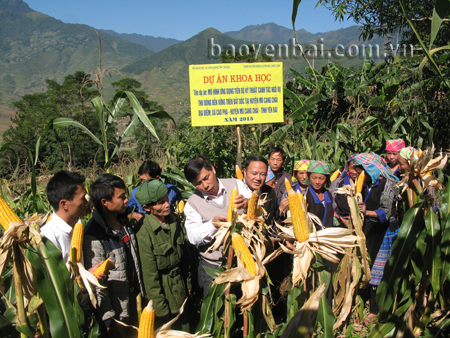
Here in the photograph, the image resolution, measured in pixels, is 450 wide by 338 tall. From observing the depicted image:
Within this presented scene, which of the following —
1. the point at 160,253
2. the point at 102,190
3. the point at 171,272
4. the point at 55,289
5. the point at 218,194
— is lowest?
the point at 171,272

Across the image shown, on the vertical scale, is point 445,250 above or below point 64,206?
below

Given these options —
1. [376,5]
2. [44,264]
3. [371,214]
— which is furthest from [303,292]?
[376,5]

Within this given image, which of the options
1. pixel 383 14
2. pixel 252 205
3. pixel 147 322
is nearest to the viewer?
pixel 147 322

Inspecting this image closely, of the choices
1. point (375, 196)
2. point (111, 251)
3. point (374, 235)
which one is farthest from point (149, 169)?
point (374, 235)

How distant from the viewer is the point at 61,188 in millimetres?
1963

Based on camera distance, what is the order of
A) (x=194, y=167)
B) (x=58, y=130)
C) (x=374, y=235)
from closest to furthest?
1. (x=194, y=167)
2. (x=374, y=235)
3. (x=58, y=130)

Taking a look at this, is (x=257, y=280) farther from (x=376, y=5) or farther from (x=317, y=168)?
(x=376, y=5)

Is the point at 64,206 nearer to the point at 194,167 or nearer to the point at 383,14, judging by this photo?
the point at 194,167

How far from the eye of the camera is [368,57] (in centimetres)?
941

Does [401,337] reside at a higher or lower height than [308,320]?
lower

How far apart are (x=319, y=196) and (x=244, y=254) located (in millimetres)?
1647

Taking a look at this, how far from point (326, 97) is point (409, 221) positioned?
664 centimetres

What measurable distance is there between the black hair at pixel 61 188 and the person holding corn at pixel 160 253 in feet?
1.46

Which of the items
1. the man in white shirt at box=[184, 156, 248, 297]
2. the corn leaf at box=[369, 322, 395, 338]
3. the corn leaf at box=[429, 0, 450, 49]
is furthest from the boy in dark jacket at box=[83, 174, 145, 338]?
the corn leaf at box=[429, 0, 450, 49]
